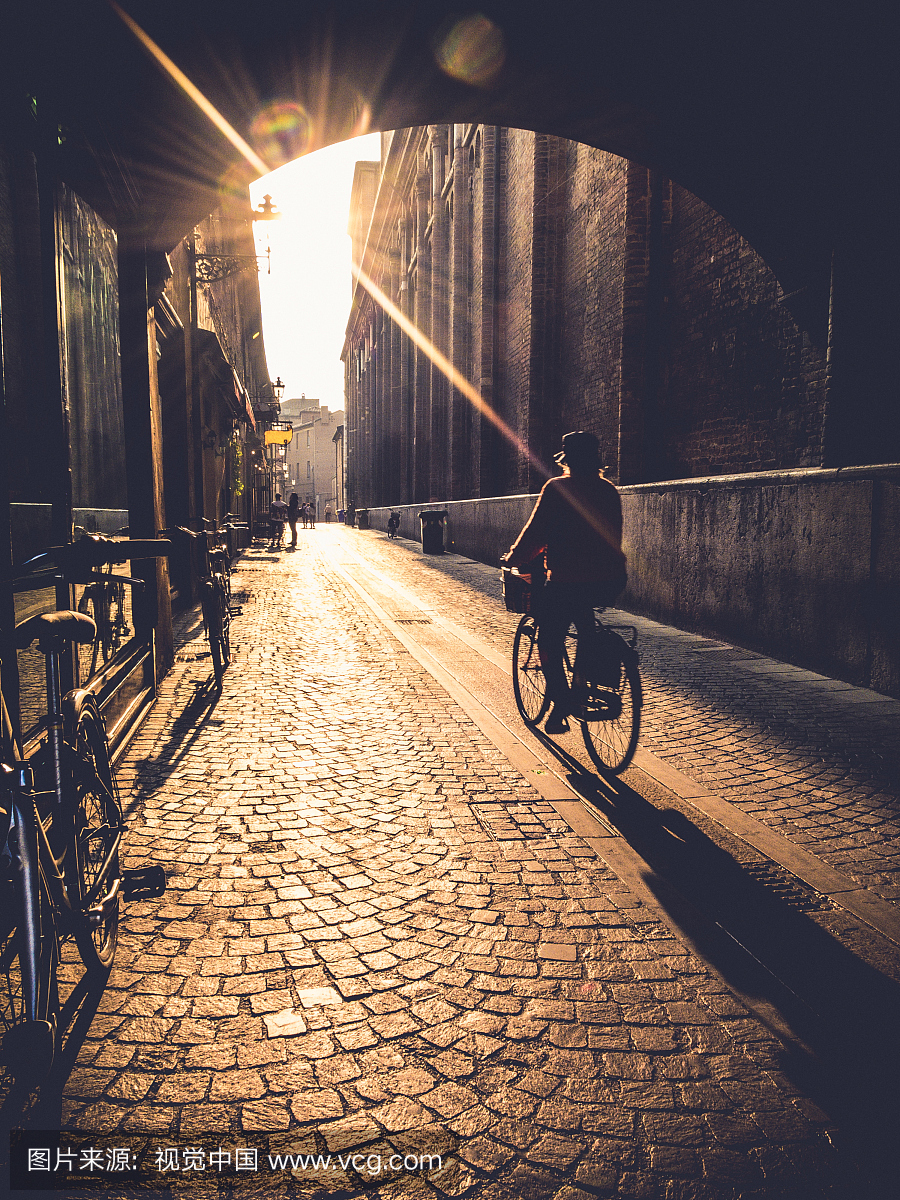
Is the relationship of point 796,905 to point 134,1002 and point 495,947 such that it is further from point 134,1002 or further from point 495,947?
point 134,1002

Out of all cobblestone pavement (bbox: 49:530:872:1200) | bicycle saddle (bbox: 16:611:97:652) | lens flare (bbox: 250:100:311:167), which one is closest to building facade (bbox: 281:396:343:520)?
lens flare (bbox: 250:100:311:167)

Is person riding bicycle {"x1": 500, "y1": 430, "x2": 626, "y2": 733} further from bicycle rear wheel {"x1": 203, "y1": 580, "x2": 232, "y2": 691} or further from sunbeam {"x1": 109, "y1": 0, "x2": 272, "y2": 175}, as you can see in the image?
sunbeam {"x1": 109, "y1": 0, "x2": 272, "y2": 175}

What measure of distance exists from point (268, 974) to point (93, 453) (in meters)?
3.73

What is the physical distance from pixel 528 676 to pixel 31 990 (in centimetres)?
405

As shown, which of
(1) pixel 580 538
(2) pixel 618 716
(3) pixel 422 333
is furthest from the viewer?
(3) pixel 422 333

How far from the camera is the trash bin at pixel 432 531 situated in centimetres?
2184

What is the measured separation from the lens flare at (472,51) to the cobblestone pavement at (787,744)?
529 centimetres

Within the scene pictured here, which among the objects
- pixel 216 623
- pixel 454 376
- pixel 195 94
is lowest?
pixel 216 623

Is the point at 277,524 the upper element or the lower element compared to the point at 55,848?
upper

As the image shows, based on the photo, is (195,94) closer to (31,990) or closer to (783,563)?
(783,563)

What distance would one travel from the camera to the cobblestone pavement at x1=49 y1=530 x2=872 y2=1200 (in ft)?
5.85

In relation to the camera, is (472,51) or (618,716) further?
(472,51)

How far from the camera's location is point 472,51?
21.9 ft

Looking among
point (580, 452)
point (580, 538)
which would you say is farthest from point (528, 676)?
point (580, 452)
